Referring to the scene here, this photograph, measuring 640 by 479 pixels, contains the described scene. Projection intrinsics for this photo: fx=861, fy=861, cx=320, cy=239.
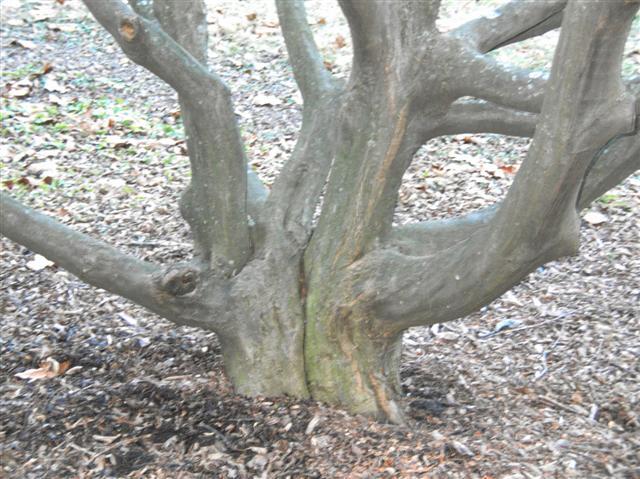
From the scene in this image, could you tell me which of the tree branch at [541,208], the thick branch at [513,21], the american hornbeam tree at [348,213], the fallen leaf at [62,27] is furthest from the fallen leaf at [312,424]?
the fallen leaf at [62,27]

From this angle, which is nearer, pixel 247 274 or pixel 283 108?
pixel 247 274

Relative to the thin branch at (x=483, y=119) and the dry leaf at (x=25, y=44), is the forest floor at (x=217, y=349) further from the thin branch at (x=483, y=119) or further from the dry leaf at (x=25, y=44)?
the thin branch at (x=483, y=119)

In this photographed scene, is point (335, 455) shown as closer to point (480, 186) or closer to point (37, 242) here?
point (37, 242)

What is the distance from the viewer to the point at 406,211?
19.0 feet

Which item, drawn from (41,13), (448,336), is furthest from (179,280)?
(41,13)

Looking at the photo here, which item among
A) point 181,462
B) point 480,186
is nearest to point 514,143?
point 480,186

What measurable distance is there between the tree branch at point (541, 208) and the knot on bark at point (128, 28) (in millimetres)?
1183

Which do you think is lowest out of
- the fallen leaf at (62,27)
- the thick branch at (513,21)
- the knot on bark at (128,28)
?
the knot on bark at (128,28)

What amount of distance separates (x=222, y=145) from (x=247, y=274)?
0.55 metres

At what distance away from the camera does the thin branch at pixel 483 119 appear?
3.27 metres

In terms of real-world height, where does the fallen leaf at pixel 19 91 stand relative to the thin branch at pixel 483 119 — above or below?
above

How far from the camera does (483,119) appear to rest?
3.32m

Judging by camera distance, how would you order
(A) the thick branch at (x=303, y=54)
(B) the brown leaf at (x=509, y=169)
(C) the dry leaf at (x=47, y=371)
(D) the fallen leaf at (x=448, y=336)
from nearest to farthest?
→ (A) the thick branch at (x=303, y=54) < (C) the dry leaf at (x=47, y=371) < (D) the fallen leaf at (x=448, y=336) < (B) the brown leaf at (x=509, y=169)

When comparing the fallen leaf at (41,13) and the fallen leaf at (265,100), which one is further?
the fallen leaf at (41,13)
